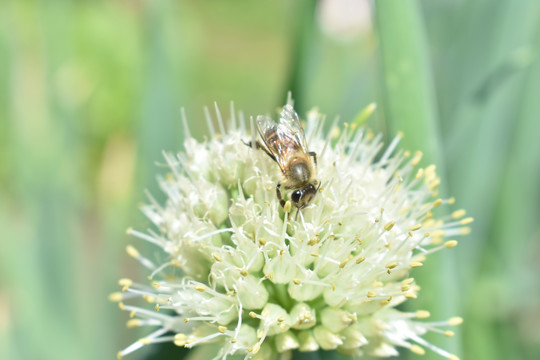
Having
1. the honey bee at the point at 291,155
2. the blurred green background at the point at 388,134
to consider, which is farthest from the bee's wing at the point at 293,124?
the blurred green background at the point at 388,134

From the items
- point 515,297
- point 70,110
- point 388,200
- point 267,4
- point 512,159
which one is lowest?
point 515,297

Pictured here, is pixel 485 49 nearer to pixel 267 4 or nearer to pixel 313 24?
pixel 313 24

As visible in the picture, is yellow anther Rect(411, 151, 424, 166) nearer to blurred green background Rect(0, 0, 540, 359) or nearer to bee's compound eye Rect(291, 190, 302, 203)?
blurred green background Rect(0, 0, 540, 359)

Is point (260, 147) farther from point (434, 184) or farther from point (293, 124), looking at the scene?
point (434, 184)

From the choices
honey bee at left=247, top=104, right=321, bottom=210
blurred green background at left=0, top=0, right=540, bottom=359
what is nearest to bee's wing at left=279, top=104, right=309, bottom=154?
honey bee at left=247, top=104, right=321, bottom=210

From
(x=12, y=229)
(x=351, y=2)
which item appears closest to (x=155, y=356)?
(x=12, y=229)

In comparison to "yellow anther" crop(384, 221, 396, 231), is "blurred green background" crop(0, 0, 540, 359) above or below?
above
